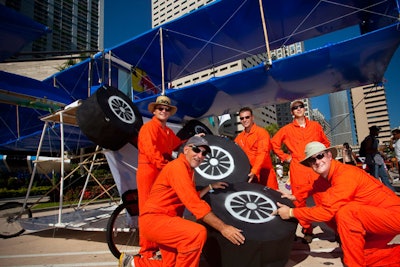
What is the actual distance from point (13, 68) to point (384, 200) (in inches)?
1436

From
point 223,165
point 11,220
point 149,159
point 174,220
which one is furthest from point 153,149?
point 11,220

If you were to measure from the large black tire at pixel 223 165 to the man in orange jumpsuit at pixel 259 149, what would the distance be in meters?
0.28

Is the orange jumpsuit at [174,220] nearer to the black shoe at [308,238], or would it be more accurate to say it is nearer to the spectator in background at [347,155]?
the black shoe at [308,238]

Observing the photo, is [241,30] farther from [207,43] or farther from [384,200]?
[384,200]

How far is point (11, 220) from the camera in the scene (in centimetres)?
507

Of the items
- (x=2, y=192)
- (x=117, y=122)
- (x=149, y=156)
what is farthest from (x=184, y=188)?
(x=2, y=192)

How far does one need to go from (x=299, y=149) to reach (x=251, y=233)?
199 centimetres

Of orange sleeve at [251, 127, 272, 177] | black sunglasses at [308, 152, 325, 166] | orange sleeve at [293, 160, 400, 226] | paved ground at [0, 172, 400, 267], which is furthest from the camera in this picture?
orange sleeve at [251, 127, 272, 177]

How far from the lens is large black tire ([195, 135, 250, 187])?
3.41m

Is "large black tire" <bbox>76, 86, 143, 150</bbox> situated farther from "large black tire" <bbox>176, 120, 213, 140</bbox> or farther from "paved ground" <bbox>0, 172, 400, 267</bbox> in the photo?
"paved ground" <bbox>0, 172, 400, 267</bbox>

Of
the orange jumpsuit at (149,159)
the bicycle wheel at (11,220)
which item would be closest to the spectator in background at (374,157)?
the orange jumpsuit at (149,159)

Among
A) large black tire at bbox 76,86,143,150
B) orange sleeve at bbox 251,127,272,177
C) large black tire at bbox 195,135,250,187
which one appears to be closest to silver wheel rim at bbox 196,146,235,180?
large black tire at bbox 195,135,250,187

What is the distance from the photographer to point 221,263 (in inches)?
83.8

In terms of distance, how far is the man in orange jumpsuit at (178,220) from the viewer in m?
1.94
